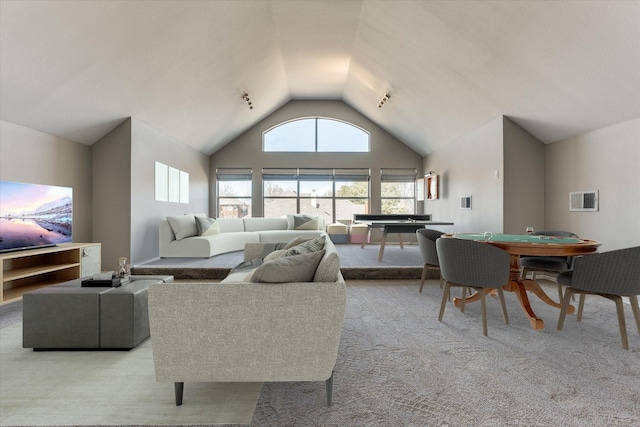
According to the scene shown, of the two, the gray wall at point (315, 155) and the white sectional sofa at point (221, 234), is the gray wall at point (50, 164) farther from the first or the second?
the gray wall at point (315, 155)

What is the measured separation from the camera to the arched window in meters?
9.52

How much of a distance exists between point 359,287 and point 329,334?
2938mm

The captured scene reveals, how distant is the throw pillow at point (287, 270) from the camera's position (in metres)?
1.81

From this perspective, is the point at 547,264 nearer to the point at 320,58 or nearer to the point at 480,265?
the point at 480,265

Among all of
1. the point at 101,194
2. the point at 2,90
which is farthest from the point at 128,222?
the point at 2,90

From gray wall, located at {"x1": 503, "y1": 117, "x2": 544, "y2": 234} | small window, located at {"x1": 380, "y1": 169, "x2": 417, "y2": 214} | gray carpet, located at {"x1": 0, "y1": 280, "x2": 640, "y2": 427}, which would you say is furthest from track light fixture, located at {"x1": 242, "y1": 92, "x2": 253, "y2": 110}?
gray carpet, located at {"x1": 0, "y1": 280, "x2": 640, "y2": 427}

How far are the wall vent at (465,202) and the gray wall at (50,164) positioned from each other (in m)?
6.45

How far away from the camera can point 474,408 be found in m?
1.83

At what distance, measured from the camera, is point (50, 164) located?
4812 millimetres

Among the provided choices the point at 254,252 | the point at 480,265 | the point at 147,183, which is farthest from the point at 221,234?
the point at 480,265

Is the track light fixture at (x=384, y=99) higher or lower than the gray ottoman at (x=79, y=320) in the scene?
higher

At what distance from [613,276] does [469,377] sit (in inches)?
58.5

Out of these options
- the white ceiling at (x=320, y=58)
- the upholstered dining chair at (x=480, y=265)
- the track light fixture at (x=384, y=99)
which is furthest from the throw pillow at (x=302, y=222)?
the upholstered dining chair at (x=480, y=265)

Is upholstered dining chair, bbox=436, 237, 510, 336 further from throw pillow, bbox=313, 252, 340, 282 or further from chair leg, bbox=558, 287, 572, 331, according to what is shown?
throw pillow, bbox=313, 252, 340, 282
